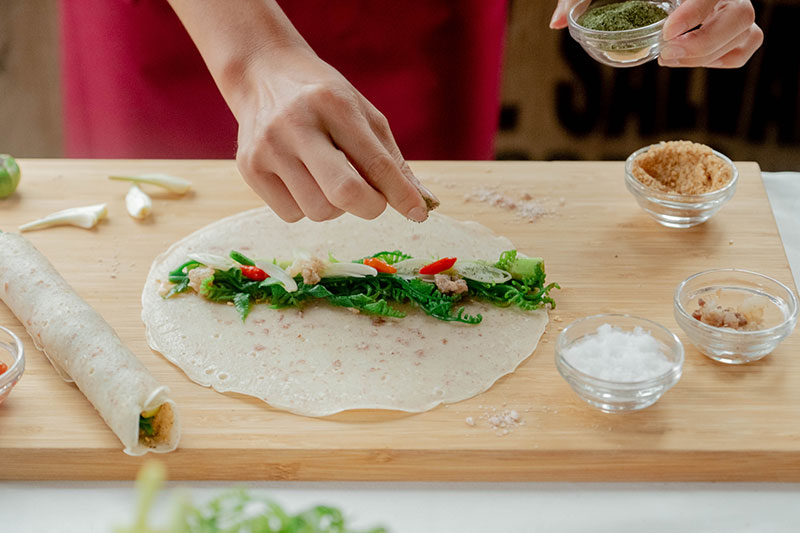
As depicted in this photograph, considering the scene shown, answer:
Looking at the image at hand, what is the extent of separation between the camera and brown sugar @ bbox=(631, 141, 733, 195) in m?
3.07

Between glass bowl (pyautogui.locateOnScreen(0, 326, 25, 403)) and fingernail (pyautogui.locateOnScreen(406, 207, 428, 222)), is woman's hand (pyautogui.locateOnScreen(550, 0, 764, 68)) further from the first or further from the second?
glass bowl (pyautogui.locateOnScreen(0, 326, 25, 403))

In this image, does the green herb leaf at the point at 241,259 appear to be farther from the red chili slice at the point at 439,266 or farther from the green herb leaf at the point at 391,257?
A: the red chili slice at the point at 439,266

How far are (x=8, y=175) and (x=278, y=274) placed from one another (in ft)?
3.99

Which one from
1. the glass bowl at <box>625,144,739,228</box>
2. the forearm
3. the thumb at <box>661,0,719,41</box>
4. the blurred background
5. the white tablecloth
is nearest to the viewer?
the white tablecloth

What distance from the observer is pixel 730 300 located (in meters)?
2.66

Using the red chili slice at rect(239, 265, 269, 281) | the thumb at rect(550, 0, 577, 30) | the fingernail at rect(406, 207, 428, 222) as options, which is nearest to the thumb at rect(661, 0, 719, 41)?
the thumb at rect(550, 0, 577, 30)

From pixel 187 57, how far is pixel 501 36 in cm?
134

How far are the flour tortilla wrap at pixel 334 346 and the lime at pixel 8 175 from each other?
74cm

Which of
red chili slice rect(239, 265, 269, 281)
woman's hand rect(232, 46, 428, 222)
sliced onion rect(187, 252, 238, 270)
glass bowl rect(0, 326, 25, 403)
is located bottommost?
red chili slice rect(239, 265, 269, 281)

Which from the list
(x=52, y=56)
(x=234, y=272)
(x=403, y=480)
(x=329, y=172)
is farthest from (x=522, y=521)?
(x=52, y=56)

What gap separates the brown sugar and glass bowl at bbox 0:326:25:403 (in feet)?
6.77

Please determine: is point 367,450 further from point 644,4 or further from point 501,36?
point 501,36

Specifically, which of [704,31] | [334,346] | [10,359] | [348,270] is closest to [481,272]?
[348,270]

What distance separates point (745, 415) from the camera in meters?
2.33
